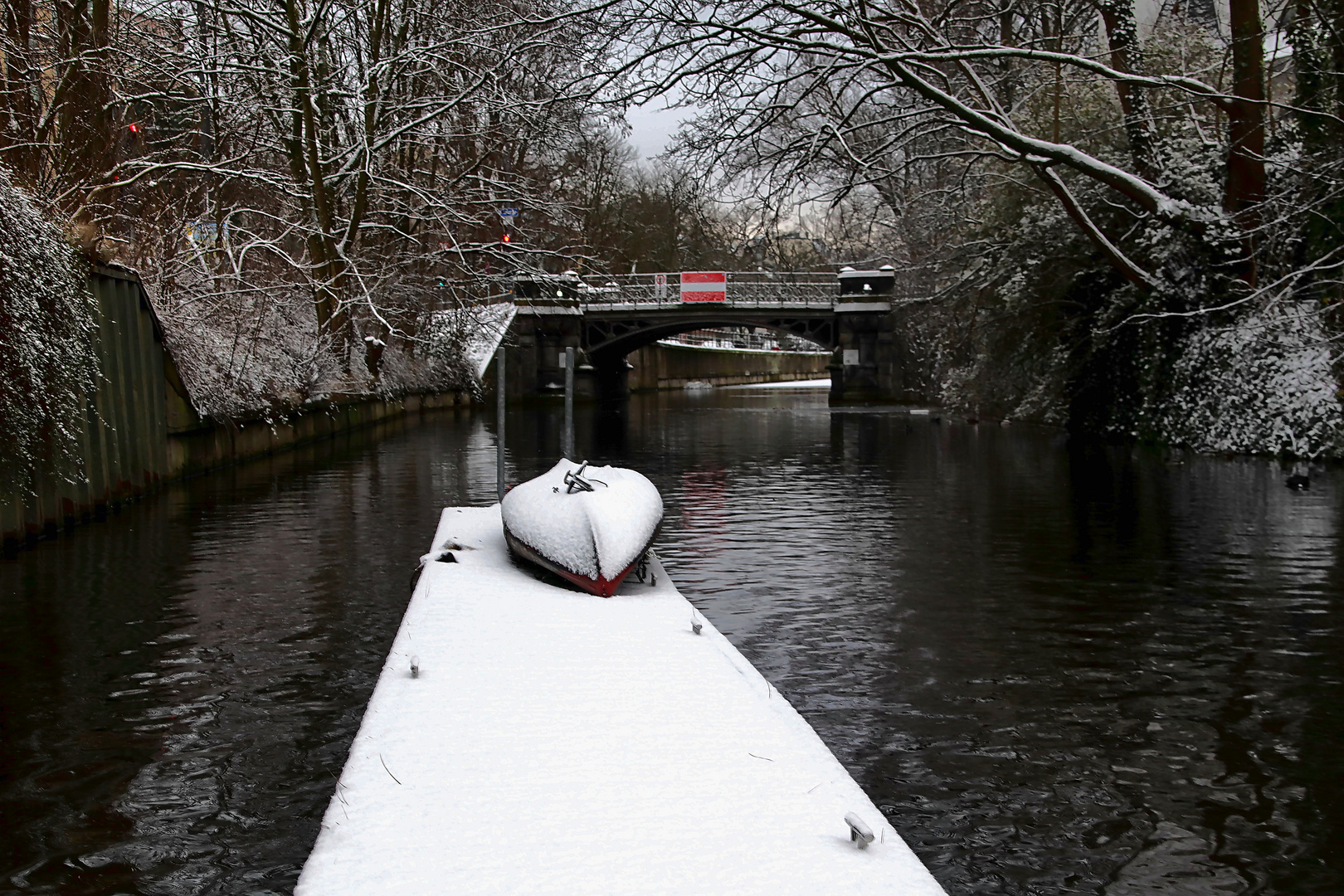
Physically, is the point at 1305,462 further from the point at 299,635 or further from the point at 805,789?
the point at 805,789

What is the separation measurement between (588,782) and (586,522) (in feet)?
14.3

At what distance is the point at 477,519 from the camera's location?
40.2ft

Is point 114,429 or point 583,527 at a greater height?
point 114,429

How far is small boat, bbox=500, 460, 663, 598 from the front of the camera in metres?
9.05

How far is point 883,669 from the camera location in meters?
8.05

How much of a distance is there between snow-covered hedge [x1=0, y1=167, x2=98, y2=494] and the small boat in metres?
4.45

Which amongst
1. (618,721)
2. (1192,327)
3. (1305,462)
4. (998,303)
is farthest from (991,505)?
(998,303)

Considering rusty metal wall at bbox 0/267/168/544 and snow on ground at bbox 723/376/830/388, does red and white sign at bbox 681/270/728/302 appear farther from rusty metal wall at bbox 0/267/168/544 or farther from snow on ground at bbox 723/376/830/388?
rusty metal wall at bbox 0/267/168/544

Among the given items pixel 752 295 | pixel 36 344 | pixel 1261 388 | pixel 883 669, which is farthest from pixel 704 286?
pixel 883 669

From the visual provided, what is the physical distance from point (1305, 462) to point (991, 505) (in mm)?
6893

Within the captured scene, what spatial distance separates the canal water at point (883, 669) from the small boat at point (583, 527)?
0.88 m

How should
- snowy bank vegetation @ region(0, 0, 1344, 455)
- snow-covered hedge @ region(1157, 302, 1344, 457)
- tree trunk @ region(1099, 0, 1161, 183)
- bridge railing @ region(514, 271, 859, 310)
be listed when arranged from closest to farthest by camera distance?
snowy bank vegetation @ region(0, 0, 1344, 455) < snow-covered hedge @ region(1157, 302, 1344, 457) < tree trunk @ region(1099, 0, 1161, 183) < bridge railing @ region(514, 271, 859, 310)

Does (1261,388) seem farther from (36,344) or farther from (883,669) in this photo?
(36,344)

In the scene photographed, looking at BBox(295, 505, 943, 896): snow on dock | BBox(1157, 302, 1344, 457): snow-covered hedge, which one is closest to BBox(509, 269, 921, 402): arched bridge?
BBox(1157, 302, 1344, 457): snow-covered hedge
